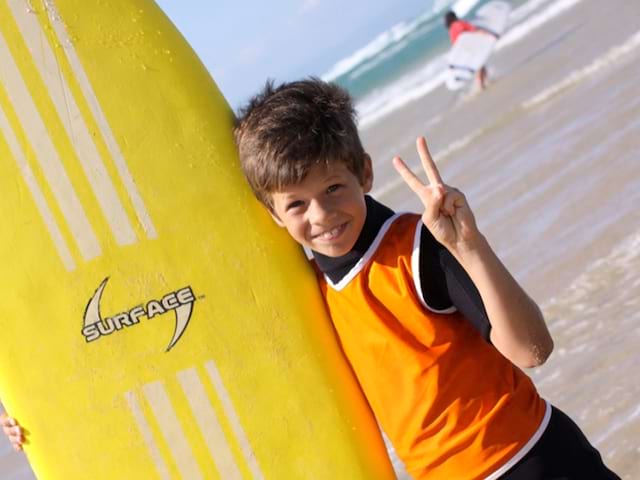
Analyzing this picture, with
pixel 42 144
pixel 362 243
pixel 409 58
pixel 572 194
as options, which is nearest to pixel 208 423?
pixel 362 243

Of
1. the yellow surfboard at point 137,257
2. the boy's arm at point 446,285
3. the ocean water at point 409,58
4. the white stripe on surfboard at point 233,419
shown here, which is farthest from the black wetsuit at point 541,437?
the ocean water at point 409,58

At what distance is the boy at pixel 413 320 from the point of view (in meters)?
2.02

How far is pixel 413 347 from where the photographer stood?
205cm

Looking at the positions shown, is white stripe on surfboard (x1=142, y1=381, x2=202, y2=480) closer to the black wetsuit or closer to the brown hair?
the brown hair

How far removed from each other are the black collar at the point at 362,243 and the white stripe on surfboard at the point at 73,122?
19.7 inches

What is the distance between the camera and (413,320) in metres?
2.05

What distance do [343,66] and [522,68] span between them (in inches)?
583

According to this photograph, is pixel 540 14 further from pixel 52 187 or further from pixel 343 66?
pixel 52 187

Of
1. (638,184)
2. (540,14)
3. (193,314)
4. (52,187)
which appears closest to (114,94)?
(52,187)

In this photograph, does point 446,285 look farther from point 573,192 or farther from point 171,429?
point 573,192

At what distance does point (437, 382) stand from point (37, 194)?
1.02 meters

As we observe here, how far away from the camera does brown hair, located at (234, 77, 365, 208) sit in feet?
6.70

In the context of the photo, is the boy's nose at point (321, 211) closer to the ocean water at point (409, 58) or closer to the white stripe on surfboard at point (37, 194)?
the white stripe on surfboard at point (37, 194)

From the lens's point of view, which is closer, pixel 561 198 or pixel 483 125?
pixel 561 198
